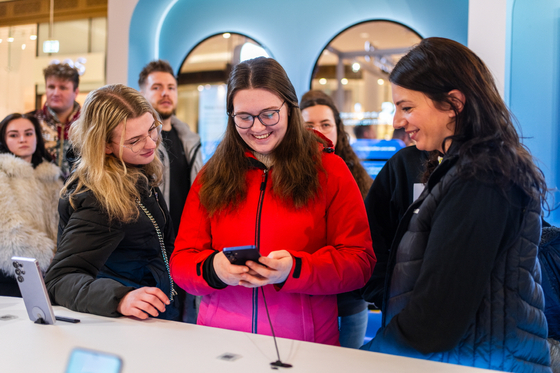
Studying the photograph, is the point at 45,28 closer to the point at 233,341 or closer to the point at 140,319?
the point at 140,319

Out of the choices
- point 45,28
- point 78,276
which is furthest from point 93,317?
point 45,28

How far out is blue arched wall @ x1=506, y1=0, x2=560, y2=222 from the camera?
10.7 feet

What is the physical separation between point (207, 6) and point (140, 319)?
4259mm

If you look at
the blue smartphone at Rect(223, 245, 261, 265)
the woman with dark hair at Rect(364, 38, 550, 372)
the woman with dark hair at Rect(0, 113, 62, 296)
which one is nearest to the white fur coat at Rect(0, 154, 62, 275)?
the woman with dark hair at Rect(0, 113, 62, 296)

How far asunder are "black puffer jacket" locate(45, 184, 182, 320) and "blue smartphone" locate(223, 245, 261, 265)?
0.51m

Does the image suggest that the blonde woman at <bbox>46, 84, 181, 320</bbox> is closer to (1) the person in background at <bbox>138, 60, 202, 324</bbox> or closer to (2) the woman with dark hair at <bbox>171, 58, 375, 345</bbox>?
(2) the woman with dark hair at <bbox>171, 58, 375, 345</bbox>

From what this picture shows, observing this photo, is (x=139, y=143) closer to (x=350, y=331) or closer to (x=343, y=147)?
(x=350, y=331)

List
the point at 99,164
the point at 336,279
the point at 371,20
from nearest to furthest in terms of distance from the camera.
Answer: the point at 336,279, the point at 99,164, the point at 371,20

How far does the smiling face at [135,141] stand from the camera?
2008 millimetres

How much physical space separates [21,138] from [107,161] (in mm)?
1797

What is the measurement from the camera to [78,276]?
5.51 ft

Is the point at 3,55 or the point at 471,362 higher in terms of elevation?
the point at 3,55

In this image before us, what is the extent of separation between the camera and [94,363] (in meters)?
1.19

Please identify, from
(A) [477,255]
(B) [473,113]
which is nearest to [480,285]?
(A) [477,255]
